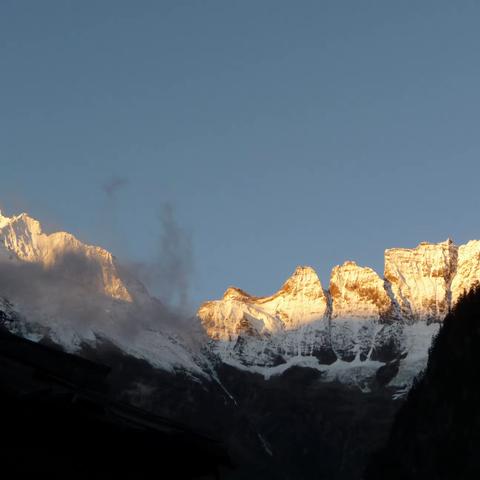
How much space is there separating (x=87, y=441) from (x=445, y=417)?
166 m

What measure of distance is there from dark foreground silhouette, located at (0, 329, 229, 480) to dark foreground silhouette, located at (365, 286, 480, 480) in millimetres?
142624

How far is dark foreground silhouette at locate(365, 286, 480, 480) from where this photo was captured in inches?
6211

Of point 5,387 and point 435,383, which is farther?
point 435,383

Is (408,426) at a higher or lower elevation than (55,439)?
higher

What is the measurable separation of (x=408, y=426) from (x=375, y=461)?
9286 mm

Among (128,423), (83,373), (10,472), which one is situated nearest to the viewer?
(10,472)

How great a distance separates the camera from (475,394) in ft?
536

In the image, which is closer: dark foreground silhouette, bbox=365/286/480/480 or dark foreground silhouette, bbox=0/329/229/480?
dark foreground silhouette, bbox=0/329/229/480

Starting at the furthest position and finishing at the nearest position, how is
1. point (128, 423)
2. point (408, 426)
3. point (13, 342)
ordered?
point (408, 426), point (13, 342), point (128, 423)

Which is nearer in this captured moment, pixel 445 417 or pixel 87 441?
pixel 87 441

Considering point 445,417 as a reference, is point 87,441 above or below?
below

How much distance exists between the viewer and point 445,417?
171250mm

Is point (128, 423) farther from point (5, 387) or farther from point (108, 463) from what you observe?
point (5, 387)

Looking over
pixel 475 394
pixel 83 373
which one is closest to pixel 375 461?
pixel 475 394
